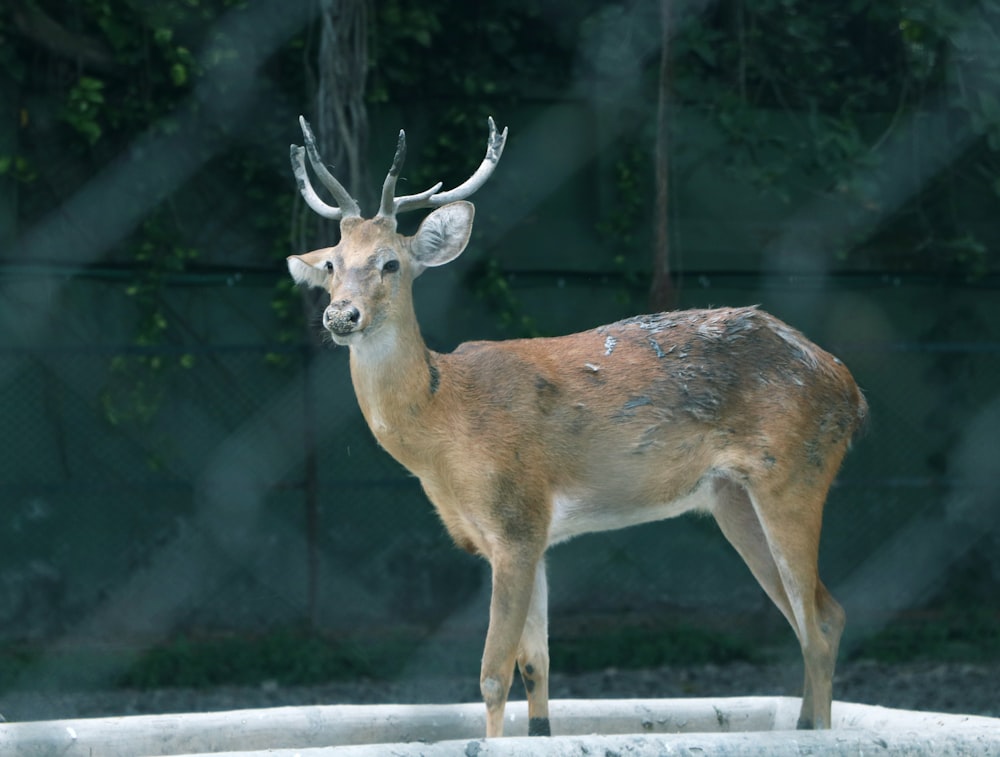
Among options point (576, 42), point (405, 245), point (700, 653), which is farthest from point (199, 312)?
point (405, 245)

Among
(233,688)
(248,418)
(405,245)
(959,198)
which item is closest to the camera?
(405,245)

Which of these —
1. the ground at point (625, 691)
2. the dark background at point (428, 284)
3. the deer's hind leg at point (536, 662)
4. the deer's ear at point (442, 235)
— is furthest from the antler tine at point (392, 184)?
the ground at point (625, 691)

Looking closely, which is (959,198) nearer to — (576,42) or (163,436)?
(576,42)

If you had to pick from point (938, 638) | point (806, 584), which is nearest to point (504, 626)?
point (806, 584)

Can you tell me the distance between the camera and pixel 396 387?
4113 mm

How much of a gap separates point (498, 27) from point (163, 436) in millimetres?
2805

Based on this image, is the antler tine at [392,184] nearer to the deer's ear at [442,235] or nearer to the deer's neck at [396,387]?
the deer's ear at [442,235]

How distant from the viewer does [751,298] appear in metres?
7.79

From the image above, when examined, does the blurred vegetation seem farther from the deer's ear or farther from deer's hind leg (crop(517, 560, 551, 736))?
the deer's ear

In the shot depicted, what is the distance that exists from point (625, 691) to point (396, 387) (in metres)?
3.43

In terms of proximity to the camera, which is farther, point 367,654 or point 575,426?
point 367,654

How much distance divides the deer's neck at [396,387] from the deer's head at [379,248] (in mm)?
66

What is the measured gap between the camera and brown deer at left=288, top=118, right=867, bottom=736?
408 cm

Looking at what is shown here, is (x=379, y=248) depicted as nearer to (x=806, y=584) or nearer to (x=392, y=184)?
(x=392, y=184)
